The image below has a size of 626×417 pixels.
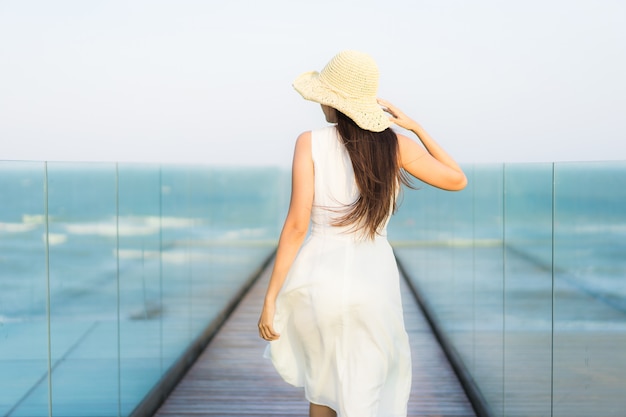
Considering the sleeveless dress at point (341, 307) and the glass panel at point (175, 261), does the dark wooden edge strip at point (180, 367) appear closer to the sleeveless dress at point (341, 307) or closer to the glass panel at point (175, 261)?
the glass panel at point (175, 261)

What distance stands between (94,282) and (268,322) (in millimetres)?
1102

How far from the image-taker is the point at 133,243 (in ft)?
12.7

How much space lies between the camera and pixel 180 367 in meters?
5.07

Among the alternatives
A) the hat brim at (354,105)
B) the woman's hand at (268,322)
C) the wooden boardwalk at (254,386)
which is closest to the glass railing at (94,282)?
the wooden boardwalk at (254,386)

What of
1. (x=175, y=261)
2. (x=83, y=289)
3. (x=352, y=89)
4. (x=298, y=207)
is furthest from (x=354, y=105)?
(x=175, y=261)

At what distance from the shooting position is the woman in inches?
89.4

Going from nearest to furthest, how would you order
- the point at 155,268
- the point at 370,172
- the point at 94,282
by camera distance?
the point at 370,172 < the point at 94,282 < the point at 155,268

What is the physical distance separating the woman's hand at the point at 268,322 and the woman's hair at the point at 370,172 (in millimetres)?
289

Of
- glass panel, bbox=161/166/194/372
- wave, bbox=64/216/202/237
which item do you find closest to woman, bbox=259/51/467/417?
wave, bbox=64/216/202/237

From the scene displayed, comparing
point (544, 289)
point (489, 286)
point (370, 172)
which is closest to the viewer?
point (370, 172)

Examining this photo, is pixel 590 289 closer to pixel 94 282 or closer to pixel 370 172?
pixel 370 172

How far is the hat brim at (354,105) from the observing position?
2.26m

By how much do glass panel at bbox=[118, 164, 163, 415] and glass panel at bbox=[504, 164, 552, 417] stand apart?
1.58 m

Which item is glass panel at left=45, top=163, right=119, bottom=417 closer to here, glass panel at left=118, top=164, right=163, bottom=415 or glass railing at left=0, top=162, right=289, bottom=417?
glass railing at left=0, top=162, right=289, bottom=417
